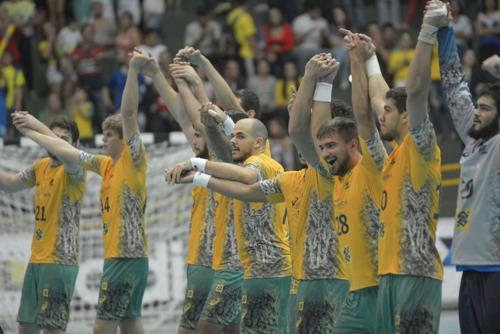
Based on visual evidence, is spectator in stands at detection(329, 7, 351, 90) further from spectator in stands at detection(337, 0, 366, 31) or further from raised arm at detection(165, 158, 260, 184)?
raised arm at detection(165, 158, 260, 184)

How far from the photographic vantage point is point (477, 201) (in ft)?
29.0

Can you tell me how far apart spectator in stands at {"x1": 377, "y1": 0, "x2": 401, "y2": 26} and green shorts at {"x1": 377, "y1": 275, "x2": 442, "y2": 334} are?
59.8 feet

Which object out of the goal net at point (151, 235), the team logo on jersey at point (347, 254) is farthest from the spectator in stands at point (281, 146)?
the team logo on jersey at point (347, 254)

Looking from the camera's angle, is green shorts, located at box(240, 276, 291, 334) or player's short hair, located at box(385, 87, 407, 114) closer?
player's short hair, located at box(385, 87, 407, 114)

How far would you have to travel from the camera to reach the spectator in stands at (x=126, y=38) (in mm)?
23728

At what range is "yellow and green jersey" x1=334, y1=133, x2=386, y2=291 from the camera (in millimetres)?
9477

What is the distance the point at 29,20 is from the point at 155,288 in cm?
900

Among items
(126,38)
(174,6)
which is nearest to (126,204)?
(126,38)

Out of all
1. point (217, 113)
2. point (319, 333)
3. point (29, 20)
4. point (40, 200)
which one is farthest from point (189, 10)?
point (319, 333)

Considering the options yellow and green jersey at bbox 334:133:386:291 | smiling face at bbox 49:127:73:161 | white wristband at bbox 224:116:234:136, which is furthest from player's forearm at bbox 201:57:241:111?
yellow and green jersey at bbox 334:133:386:291

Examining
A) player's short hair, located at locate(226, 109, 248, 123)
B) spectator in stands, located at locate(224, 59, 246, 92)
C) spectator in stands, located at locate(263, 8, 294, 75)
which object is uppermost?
spectator in stands, located at locate(263, 8, 294, 75)

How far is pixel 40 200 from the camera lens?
43.1ft

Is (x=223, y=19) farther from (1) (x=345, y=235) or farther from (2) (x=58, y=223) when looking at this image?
(1) (x=345, y=235)

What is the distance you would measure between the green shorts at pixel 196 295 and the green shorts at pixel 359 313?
3.06 metres
